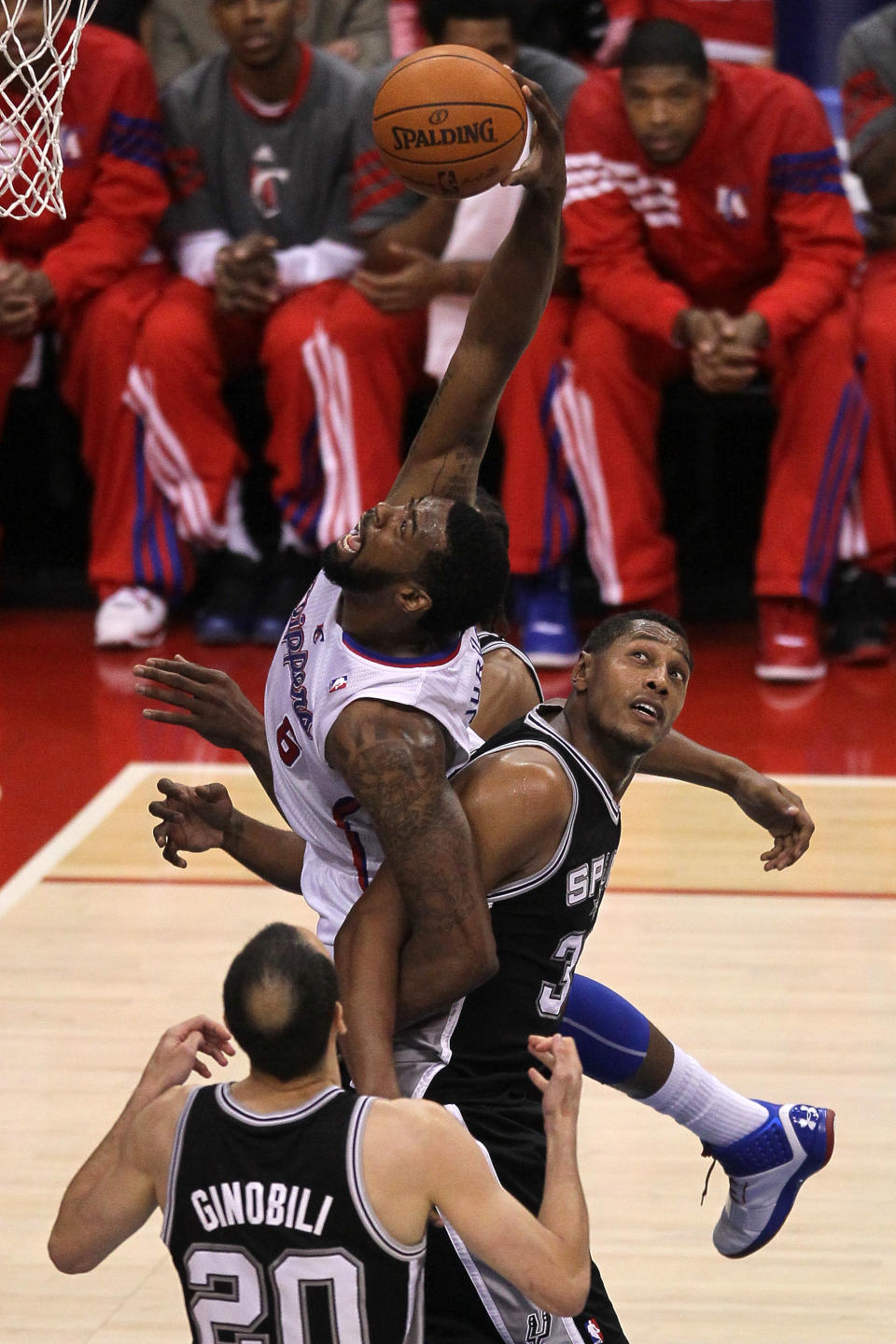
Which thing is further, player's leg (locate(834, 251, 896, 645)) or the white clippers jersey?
player's leg (locate(834, 251, 896, 645))

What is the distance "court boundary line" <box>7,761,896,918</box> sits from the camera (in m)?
5.20

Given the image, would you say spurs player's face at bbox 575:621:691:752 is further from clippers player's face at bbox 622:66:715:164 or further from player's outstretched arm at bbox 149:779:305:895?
clippers player's face at bbox 622:66:715:164

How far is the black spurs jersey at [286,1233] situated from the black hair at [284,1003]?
0.22ft

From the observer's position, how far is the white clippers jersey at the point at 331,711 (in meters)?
2.74

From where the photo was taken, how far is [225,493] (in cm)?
728

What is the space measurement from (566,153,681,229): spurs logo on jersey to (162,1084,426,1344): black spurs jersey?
514 centimetres

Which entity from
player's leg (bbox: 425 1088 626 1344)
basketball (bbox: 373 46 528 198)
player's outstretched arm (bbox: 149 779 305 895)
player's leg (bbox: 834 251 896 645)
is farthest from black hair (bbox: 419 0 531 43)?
player's leg (bbox: 425 1088 626 1344)

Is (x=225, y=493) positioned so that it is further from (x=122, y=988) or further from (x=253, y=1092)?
(x=253, y=1092)

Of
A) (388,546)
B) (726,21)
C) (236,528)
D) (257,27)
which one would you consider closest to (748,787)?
Result: (388,546)

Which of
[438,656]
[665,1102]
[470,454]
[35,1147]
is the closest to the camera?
[438,656]

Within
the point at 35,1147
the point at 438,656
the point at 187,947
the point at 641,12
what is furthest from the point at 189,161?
the point at 438,656

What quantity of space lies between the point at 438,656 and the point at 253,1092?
0.73m

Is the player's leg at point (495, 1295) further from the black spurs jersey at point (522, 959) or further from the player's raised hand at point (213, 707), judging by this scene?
the player's raised hand at point (213, 707)

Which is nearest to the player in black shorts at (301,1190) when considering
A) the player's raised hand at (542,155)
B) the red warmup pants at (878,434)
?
the player's raised hand at (542,155)
